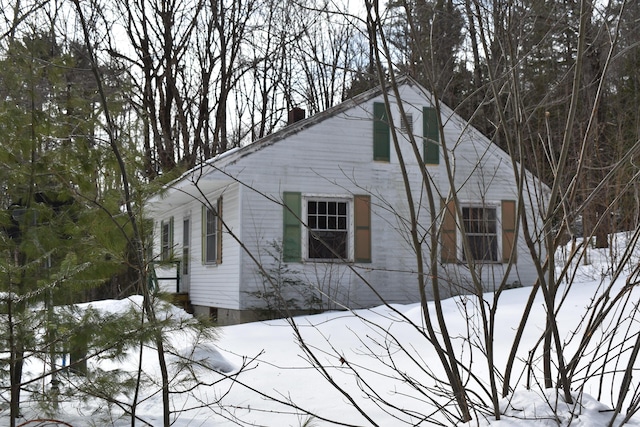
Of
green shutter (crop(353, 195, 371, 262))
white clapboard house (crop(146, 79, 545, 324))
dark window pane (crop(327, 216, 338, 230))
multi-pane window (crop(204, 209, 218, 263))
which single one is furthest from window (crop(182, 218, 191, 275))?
green shutter (crop(353, 195, 371, 262))

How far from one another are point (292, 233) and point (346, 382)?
7.23 metres

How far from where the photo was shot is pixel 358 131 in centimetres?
1379

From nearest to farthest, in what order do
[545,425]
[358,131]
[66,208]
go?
1. [545,425]
2. [66,208]
3. [358,131]

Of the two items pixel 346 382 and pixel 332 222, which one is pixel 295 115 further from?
pixel 346 382

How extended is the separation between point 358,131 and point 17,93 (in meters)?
8.65

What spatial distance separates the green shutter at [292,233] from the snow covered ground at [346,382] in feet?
10.1

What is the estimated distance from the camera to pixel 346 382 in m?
6.15

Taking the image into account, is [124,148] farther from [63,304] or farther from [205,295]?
[205,295]

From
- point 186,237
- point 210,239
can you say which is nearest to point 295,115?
point 210,239

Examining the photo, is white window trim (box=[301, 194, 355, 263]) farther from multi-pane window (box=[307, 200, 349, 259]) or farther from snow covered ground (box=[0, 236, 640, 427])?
snow covered ground (box=[0, 236, 640, 427])

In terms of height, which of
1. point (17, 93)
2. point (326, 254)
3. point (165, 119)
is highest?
point (165, 119)

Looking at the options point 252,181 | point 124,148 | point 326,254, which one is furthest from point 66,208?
point 326,254

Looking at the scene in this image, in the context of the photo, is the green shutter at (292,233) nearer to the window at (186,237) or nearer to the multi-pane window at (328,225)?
the multi-pane window at (328,225)

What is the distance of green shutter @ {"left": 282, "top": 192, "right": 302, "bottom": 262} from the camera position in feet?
43.1
